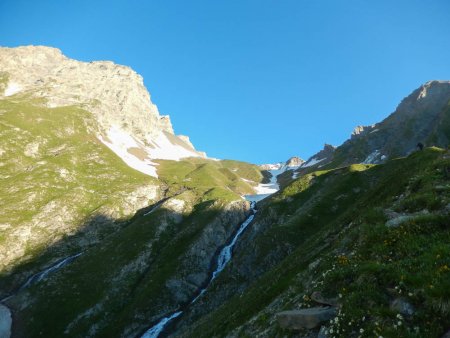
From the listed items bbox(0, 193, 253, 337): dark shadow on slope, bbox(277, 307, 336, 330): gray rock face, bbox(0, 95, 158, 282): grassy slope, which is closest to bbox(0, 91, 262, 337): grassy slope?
bbox(0, 193, 253, 337): dark shadow on slope

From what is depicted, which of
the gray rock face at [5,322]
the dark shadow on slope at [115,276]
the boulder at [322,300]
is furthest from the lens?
the dark shadow on slope at [115,276]

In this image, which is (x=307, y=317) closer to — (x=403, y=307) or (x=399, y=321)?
(x=403, y=307)

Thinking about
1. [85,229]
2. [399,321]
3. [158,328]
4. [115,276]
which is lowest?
[158,328]

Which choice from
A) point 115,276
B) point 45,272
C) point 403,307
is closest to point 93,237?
point 45,272

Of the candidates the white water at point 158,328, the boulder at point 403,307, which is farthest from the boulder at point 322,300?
the white water at point 158,328

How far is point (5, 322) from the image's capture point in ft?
273

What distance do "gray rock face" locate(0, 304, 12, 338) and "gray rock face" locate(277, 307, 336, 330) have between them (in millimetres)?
85331

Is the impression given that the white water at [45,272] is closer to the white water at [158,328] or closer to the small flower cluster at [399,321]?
the white water at [158,328]

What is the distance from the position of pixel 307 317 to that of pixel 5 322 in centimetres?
9236

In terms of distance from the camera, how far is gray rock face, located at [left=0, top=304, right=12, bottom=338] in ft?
260

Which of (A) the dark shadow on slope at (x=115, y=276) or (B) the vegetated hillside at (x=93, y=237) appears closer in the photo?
(A) the dark shadow on slope at (x=115, y=276)

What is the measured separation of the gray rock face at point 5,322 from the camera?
7921 cm

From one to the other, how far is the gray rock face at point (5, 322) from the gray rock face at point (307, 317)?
85.3m

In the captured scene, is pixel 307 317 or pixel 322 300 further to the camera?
pixel 322 300
